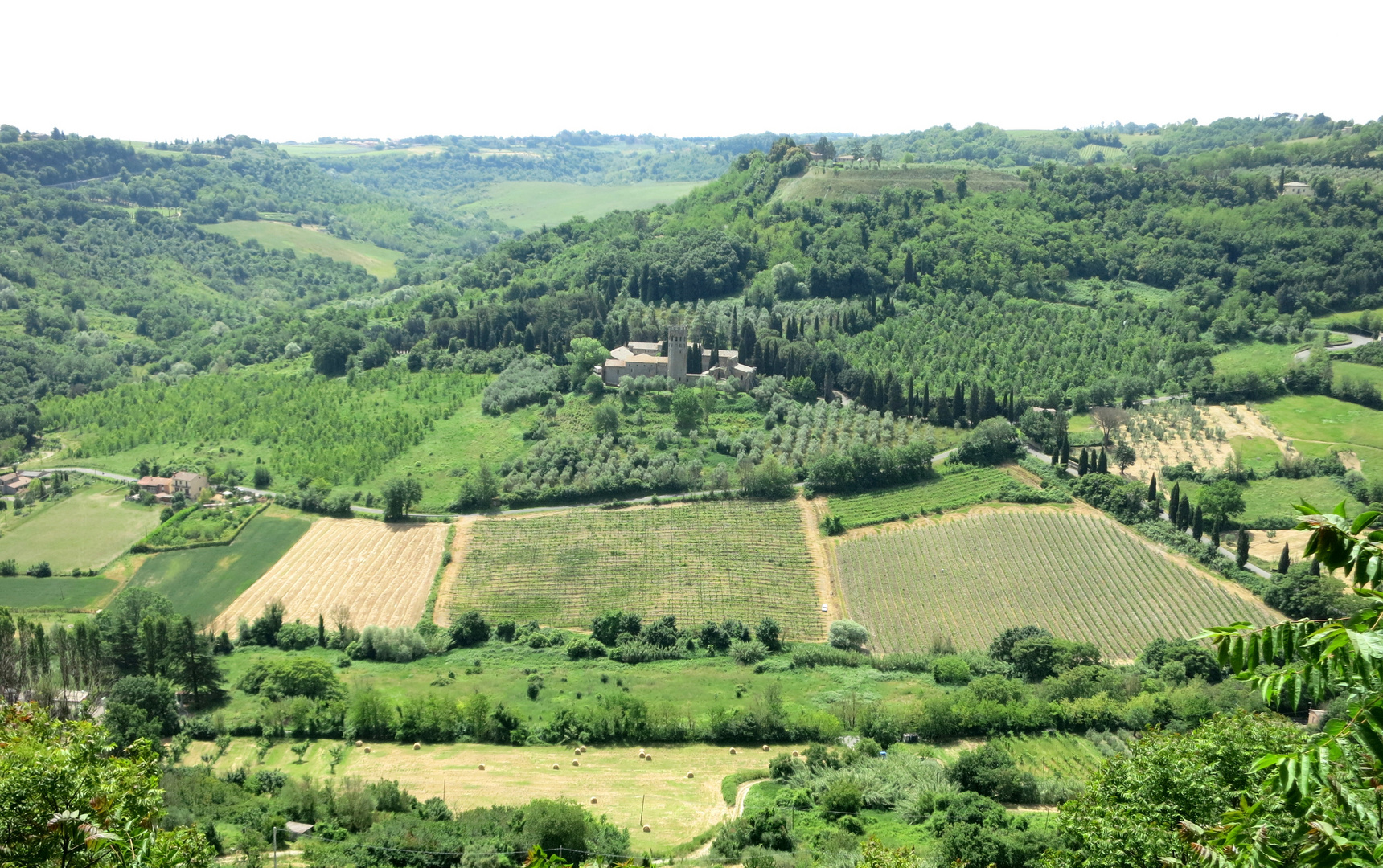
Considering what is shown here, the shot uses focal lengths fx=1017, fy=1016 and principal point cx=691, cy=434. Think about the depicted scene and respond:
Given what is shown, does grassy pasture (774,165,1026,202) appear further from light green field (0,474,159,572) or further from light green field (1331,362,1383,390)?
light green field (0,474,159,572)

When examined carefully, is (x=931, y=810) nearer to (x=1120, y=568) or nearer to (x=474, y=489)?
(x=1120, y=568)

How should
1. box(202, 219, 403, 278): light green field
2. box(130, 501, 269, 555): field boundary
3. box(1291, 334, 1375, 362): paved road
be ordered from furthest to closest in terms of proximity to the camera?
box(202, 219, 403, 278): light green field
box(1291, 334, 1375, 362): paved road
box(130, 501, 269, 555): field boundary

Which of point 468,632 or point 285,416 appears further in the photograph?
point 285,416

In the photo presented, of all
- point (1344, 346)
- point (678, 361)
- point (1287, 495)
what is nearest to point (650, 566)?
point (678, 361)

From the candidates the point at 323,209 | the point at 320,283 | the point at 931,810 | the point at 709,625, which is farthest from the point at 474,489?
the point at 323,209

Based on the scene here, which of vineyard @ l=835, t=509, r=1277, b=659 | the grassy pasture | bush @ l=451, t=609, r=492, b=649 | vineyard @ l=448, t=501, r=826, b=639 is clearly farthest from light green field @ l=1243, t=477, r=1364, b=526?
the grassy pasture

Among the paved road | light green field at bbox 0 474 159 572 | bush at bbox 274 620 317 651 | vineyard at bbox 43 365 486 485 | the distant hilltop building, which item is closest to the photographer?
bush at bbox 274 620 317 651

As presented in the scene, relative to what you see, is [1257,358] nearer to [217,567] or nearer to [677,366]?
[677,366]

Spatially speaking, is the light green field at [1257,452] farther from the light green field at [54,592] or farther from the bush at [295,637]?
the light green field at [54,592]

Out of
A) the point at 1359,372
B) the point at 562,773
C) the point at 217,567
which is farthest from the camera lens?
the point at 1359,372
